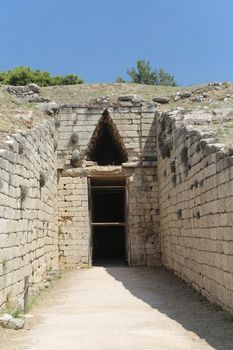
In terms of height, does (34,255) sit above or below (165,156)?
below

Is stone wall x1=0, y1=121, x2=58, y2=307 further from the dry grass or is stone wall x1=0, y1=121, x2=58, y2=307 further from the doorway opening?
the doorway opening

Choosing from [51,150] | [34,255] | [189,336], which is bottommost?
[189,336]

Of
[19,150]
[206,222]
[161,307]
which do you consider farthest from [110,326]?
[19,150]

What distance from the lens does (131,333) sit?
21.4 feet

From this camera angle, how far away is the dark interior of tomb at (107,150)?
16.7 meters

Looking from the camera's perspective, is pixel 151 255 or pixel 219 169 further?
pixel 151 255

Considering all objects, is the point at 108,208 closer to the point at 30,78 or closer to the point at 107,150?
the point at 107,150

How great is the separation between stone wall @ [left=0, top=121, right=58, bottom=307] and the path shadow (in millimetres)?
2287

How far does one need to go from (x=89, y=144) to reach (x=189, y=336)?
10.2 m

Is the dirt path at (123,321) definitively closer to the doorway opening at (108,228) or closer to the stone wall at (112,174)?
the stone wall at (112,174)

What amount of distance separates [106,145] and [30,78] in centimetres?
1490

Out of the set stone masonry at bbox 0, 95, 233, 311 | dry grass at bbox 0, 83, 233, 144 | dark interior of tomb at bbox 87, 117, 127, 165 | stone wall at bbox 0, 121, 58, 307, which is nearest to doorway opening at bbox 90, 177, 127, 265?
dark interior of tomb at bbox 87, 117, 127, 165

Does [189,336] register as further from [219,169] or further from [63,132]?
[63,132]

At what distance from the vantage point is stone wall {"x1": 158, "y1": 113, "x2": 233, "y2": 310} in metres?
Answer: 7.55
